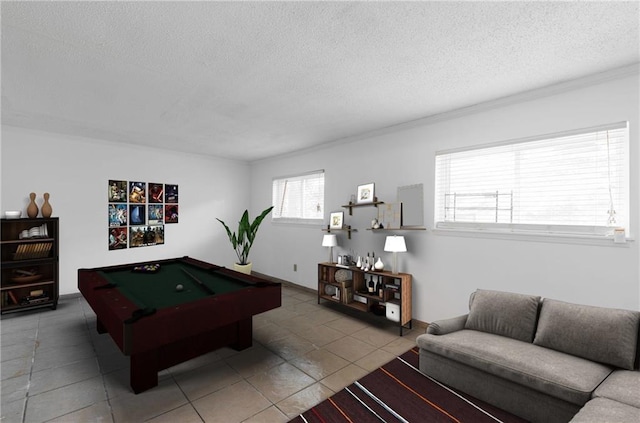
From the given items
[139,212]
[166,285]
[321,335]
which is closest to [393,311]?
[321,335]

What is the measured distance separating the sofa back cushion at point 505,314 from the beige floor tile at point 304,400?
1.46 meters

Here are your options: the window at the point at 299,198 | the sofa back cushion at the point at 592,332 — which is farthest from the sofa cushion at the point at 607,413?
the window at the point at 299,198

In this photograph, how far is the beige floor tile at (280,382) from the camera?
2.34m

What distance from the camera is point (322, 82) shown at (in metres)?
2.68

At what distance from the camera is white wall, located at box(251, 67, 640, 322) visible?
8.07 feet

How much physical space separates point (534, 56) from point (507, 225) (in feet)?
5.35

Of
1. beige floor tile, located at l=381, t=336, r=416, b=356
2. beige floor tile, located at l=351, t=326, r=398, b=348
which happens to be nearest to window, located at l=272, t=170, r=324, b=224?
beige floor tile, located at l=351, t=326, r=398, b=348

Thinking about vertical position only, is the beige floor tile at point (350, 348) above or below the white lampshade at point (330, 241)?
below

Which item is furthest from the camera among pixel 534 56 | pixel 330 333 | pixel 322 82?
pixel 330 333

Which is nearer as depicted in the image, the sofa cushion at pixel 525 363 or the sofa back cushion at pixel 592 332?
the sofa cushion at pixel 525 363

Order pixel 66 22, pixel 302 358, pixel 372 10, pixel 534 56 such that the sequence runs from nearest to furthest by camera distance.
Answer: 1. pixel 372 10
2. pixel 66 22
3. pixel 534 56
4. pixel 302 358

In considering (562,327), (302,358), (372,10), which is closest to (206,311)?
(302,358)

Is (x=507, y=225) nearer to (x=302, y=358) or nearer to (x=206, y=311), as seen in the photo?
(x=302, y=358)

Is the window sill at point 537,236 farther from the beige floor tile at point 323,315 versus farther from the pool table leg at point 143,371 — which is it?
the pool table leg at point 143,371
